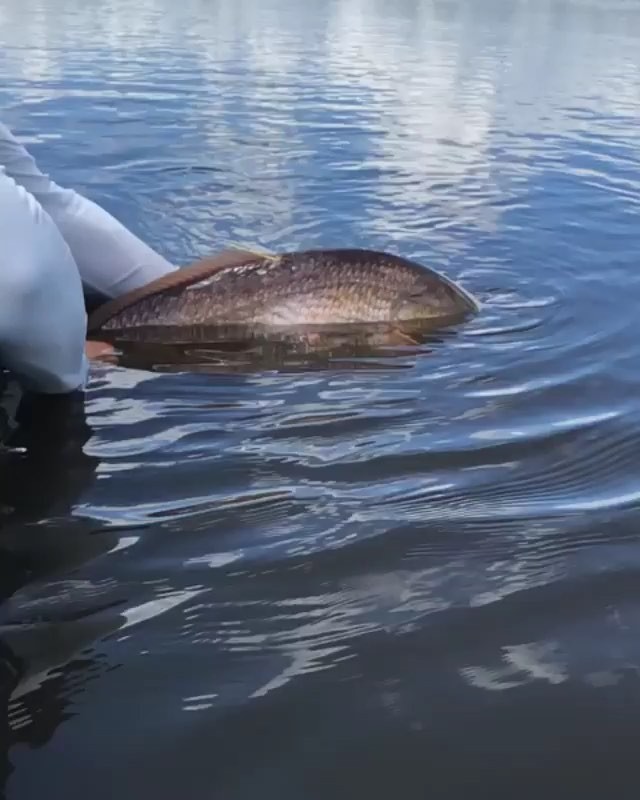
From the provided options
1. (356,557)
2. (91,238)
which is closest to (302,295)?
(91,238)

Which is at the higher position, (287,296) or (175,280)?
(175,280)

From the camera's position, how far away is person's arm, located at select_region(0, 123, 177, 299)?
16.1 ft

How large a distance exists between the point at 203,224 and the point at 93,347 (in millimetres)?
3188

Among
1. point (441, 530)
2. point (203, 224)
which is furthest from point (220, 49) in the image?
point (441, 530)

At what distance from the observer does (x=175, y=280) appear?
550cm

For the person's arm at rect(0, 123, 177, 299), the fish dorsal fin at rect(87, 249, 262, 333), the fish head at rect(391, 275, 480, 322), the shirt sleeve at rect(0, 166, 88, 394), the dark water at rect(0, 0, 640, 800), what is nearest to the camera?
the dark water at rect(0, 0, 640, 800)

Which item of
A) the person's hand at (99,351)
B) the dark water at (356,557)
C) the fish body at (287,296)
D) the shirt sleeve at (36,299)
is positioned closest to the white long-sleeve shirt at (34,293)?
the shirt sleeve at (36,299)

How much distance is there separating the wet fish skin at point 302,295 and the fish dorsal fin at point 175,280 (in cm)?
2

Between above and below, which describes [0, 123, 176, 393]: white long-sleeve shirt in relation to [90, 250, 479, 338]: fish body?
above

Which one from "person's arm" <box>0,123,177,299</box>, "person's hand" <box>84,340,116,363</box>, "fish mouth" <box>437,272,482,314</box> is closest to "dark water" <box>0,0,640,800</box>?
"fish mouth" <box>437,272,482,314</box>

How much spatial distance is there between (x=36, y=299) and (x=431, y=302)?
2.61 meters

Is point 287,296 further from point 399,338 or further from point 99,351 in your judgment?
point 99,351

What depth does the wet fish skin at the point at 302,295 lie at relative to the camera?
5.48m

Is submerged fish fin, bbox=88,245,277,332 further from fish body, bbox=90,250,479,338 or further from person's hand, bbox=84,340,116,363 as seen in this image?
person's hand, bbox=84,340,116,363
